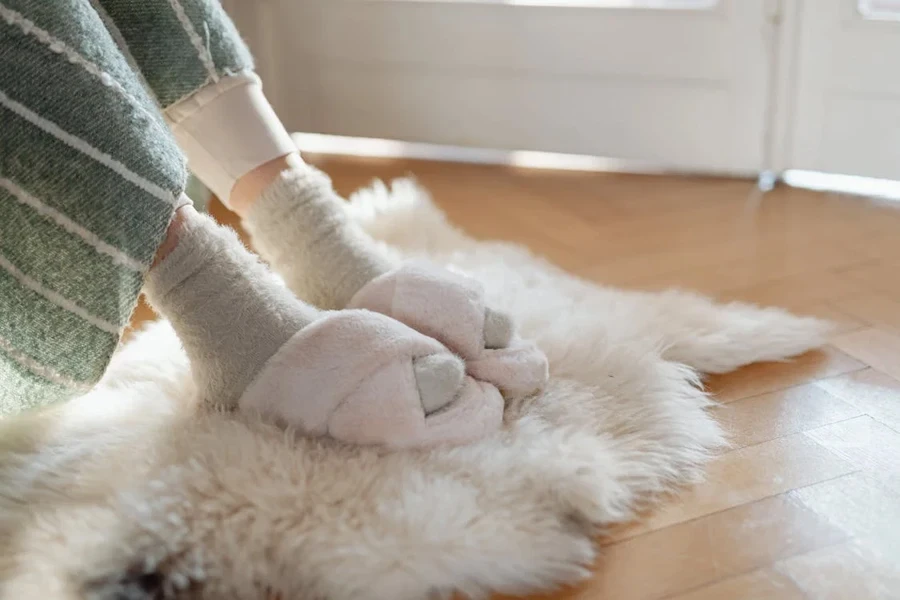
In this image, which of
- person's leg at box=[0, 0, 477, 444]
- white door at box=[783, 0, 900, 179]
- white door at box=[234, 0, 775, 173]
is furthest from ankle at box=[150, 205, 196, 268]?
white door at box=[783, 0, 900, 179]

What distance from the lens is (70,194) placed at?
748 mm

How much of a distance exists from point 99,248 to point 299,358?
0.59 feet

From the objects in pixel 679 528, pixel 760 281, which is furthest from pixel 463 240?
pixel 679 528

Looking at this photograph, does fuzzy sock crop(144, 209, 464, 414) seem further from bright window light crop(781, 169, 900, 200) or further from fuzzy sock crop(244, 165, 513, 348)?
bright window light crop(781, 169, 900, 200)

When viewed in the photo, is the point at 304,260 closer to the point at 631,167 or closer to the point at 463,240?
the point at 463,240

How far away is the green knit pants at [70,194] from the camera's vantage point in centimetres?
74

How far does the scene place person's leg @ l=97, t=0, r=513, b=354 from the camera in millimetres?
948

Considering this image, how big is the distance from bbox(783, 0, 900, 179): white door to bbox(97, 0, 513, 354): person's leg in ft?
3.20

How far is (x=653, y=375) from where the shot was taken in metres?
0.97

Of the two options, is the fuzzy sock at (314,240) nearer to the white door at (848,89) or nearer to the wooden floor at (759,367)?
the wooden floor at (759,367)

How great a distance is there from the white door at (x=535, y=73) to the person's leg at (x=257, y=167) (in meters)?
0.89

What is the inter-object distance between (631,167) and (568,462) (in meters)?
1.13

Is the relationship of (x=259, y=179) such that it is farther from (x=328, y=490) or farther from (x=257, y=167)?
(x=328, y=490)

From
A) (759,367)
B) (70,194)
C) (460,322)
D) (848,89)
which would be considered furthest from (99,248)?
(848,89)
